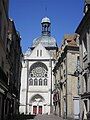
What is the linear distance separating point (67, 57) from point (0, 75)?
22052 mm

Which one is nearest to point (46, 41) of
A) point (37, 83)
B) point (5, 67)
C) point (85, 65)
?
point (37, 83)

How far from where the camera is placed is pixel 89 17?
69.7 feet

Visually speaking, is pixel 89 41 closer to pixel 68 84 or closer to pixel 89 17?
pixel 89 17

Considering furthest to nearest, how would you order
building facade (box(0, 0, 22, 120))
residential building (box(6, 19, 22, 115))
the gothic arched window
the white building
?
the gothic arched window
the white building
residential building (box(6, 19, 22, 115))
building facade (box(0, 0, 22, 120))

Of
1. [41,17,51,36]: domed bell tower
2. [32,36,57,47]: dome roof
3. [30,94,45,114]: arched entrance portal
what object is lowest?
[30,94,45,114]: arched entrance portal

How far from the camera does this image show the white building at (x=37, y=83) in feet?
230

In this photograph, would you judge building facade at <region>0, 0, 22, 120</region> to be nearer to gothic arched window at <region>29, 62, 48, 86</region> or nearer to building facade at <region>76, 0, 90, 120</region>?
building facade at <region>76, 0, 90, 120</region>

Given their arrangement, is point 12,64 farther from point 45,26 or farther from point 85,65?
point 45,26

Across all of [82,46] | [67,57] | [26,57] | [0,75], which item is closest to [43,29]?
[26,57]

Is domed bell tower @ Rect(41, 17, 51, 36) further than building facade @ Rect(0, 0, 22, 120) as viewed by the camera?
Yes

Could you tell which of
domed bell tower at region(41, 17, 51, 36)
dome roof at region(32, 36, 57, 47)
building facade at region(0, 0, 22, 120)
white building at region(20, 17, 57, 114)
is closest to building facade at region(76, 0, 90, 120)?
building facade at region(0, 0, 22, 120)

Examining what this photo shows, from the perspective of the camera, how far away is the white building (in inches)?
2755

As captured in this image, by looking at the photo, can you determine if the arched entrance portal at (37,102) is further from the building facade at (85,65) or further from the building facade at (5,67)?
the building facade at (85,65)

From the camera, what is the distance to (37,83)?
72062mm
